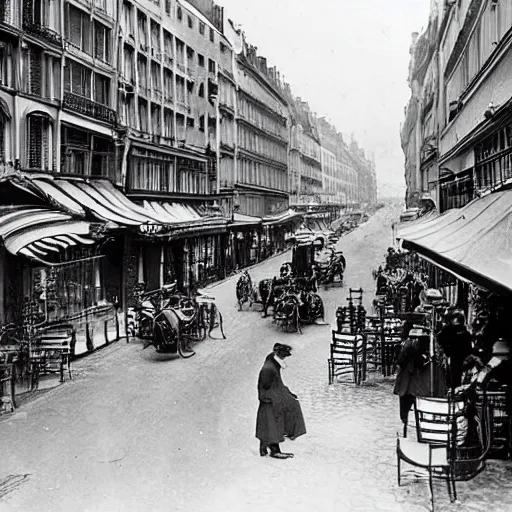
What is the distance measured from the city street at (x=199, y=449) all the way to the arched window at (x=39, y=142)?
800 cm

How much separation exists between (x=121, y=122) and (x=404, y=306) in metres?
13.7

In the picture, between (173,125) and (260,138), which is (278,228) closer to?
(260,138)

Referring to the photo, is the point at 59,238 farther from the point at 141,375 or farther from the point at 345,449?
the point at 345,449

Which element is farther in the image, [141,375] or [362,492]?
[141,375]

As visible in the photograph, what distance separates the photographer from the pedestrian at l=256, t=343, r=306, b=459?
33.2 ft

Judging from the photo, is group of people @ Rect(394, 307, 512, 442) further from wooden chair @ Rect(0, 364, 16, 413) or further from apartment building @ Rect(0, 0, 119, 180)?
apartment building @ Rect(0, 0, 119, 180)

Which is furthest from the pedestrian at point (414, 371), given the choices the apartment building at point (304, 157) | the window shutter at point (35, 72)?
the apartment building at point (304, 157)

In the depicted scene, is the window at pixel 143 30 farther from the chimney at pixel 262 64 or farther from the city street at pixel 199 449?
the chimney at pixel 262 64

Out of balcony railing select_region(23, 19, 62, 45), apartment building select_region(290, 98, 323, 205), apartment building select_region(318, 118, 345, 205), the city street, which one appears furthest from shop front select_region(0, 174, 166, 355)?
apartment building select_region(318, 118, 345, 205)

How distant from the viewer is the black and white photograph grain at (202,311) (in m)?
9.19

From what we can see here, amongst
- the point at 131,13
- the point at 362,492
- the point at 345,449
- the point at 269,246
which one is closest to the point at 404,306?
the point at 345,449

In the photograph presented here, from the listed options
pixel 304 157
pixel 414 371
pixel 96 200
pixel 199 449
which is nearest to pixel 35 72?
pixel 96 200

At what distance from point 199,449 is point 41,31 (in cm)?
1641

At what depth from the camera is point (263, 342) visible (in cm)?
2047
